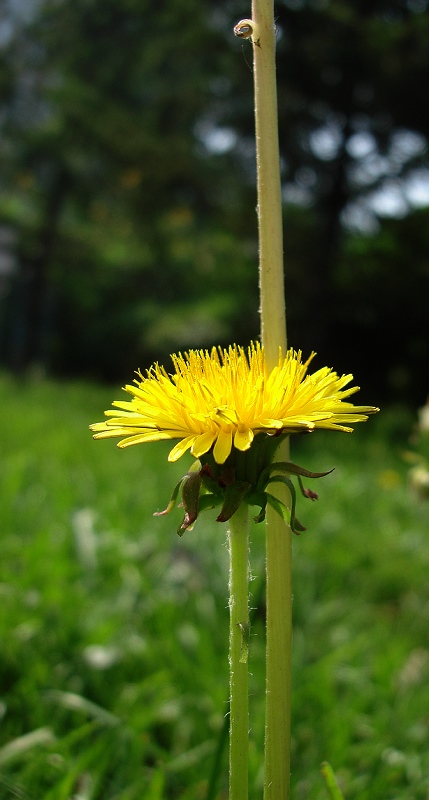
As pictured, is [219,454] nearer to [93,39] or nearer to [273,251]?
[273,251]

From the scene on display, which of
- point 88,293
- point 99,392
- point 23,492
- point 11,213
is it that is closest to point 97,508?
point 23,492

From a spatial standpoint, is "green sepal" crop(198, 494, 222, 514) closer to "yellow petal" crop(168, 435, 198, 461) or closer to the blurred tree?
"yellow petal" crop(168, 435, 198, 461)

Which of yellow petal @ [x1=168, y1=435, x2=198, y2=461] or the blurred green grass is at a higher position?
yellow petal @ [x1=168, y1=435, x2=198, y2=461]

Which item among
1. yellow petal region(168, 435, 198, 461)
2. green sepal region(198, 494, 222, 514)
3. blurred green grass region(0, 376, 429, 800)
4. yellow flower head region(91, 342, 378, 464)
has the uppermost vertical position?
yellow flower head region(91, 342, 378, 464)

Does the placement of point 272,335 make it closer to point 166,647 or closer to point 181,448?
point 181,448

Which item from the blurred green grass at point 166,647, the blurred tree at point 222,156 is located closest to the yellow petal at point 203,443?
the blurred green grass at point 166,647

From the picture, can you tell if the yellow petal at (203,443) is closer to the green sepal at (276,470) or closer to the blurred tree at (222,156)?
the green sepal at (276,470)

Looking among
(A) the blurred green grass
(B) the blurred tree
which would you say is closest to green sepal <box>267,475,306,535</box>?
(A) the blurred green grass
